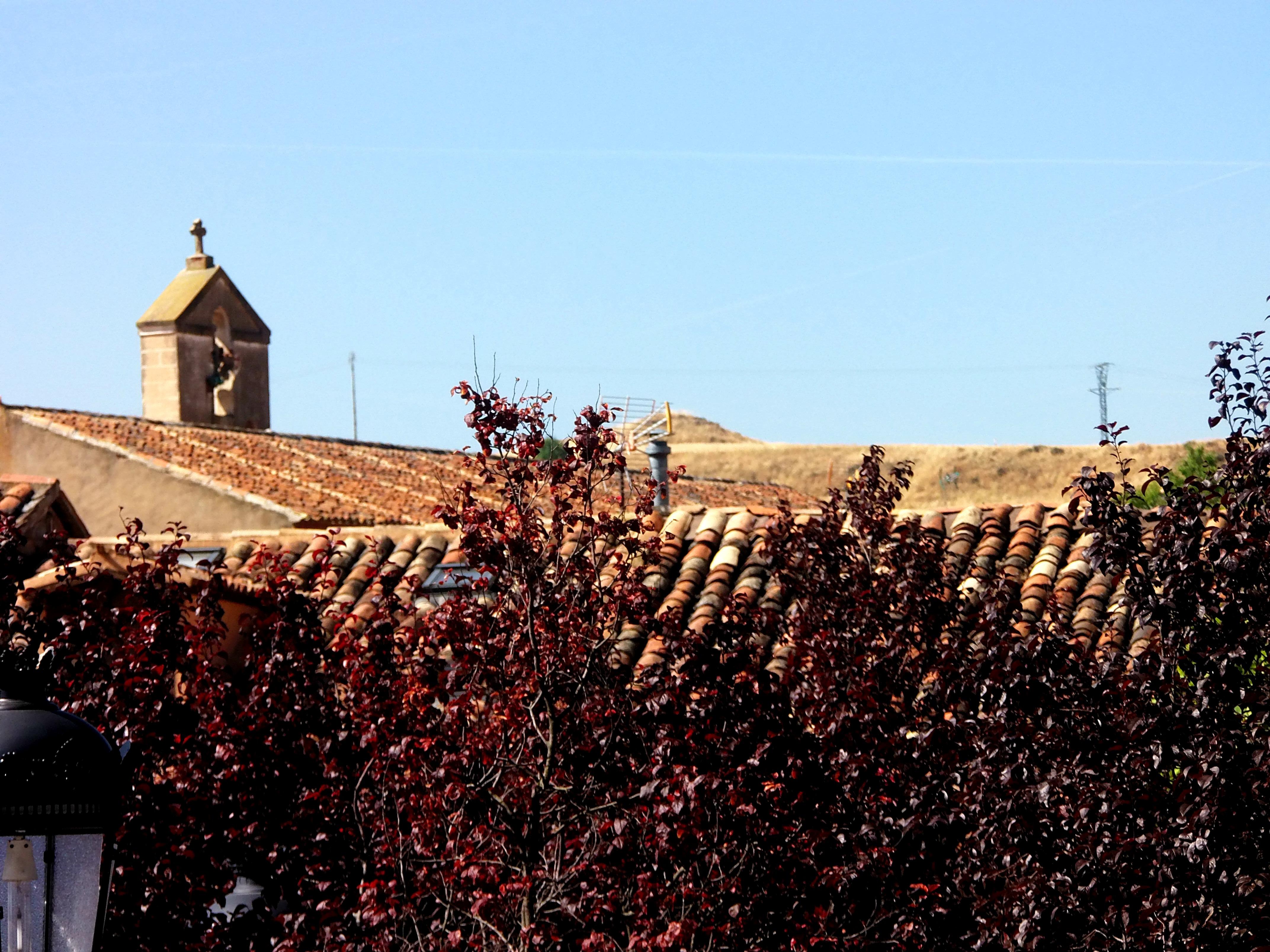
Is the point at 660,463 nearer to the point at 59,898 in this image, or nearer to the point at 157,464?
the point at 157,464

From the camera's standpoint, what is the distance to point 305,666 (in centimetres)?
948

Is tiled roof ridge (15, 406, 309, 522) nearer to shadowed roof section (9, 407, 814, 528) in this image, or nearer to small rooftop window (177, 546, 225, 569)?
shadowed roof section (9, 407, 814, 528)

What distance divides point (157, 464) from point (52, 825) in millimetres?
18384

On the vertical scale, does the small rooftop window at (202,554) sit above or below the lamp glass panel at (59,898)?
above

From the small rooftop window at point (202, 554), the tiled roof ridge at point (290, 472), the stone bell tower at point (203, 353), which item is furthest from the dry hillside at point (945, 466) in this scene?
the small rooftop window at point (202, 554)

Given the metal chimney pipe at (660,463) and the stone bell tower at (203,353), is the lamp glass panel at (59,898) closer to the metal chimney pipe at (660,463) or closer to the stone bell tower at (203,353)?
the metal chimney pipe at (660,463)

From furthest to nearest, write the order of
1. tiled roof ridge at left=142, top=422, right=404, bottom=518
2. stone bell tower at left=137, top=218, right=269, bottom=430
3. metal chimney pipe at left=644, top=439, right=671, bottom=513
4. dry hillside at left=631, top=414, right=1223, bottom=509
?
1. dry hillside at left=631, top=414, right=1223, bottom=509
2. stone bell tower at left=137, top=218, right=269, bottom=430
3. tiled roof ridge at left=142, top=422, right=404, bottom=518
4. metal chimney pipe at left=644, top=439, right=671, bottom=513

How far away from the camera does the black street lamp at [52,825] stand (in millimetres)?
3305

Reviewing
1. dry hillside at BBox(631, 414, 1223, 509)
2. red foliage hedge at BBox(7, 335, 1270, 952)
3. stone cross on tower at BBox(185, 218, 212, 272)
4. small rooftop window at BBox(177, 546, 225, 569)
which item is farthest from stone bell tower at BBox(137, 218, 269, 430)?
dry hillside at BBox(631, 414, 1223, 509)

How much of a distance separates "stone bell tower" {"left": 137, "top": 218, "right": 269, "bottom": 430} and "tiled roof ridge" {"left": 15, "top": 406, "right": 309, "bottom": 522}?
2930mm

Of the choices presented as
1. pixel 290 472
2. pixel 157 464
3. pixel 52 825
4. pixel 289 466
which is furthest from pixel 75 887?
pixel 289 466

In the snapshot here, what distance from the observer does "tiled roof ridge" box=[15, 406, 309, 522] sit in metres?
19.7

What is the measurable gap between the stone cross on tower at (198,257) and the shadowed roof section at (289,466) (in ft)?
12.3

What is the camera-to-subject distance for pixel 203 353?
2636 centimetres
